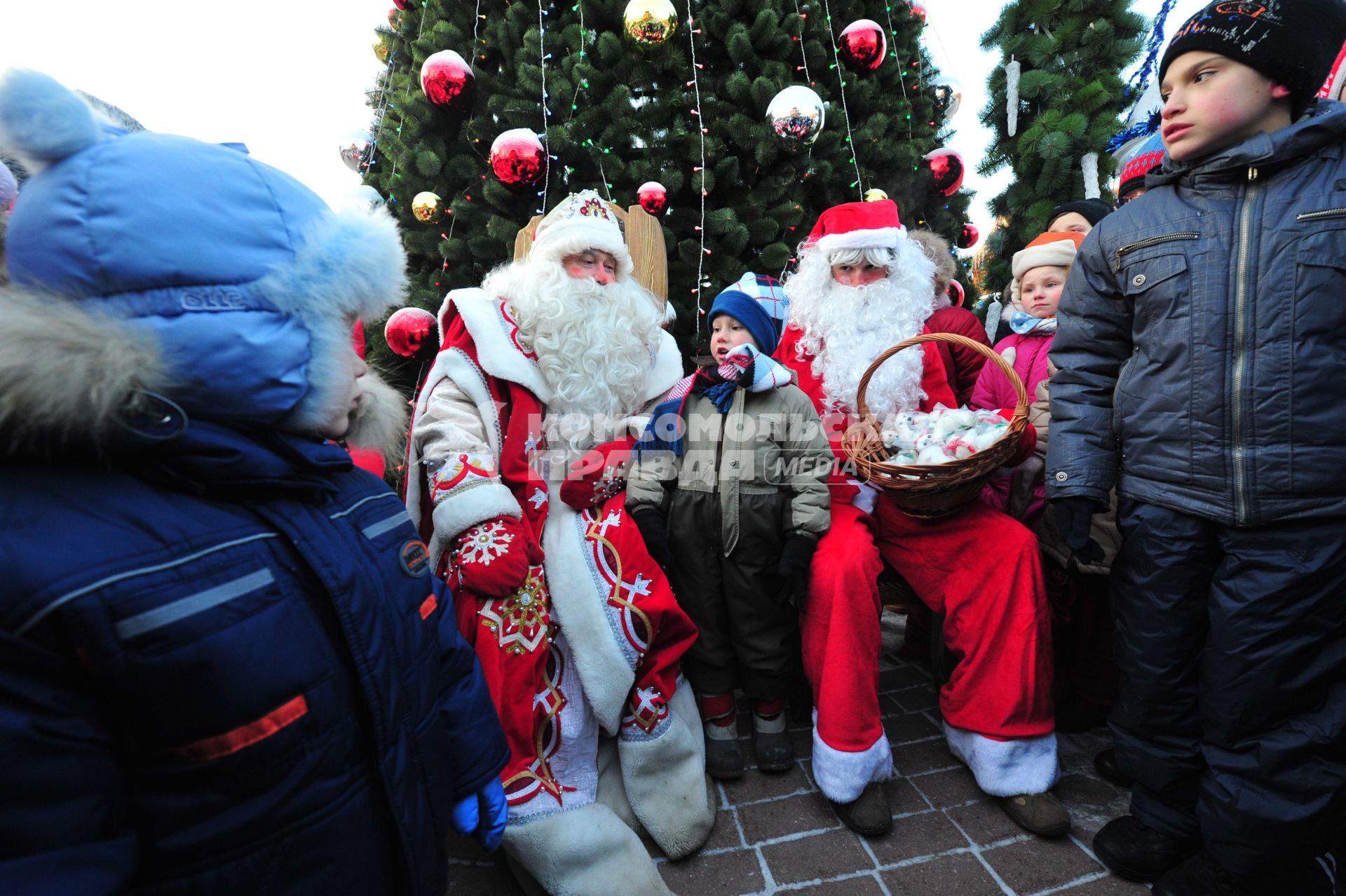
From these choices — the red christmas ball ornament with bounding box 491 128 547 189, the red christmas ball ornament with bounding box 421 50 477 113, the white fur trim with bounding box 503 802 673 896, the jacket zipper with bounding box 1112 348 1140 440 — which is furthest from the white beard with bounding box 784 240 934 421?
the red christmas ball ornament with bounding box 421 50 477 113

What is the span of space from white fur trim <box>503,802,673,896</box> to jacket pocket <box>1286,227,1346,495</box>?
2072mm

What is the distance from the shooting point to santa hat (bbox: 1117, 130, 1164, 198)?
2.69 meters

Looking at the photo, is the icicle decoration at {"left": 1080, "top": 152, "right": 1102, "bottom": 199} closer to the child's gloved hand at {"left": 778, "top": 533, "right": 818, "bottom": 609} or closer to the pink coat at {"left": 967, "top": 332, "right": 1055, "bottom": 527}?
the pink coat at {"left": 967, "top": 332, "right": 1055, "bottom": 527}

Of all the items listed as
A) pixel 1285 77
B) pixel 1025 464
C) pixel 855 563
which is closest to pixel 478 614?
pixel 855 563

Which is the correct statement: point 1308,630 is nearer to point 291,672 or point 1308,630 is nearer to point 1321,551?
point 1321,551

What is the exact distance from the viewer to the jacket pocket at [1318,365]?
1516mm

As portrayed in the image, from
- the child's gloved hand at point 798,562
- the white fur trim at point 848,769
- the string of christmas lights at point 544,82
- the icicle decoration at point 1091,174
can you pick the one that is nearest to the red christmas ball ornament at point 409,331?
the string of christmas lights at point 544,82

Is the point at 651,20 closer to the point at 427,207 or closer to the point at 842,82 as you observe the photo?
the point at 842,82

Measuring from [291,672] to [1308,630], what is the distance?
239 cm

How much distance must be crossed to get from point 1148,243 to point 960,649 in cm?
150

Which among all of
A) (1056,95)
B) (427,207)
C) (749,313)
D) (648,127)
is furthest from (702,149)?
(1056,95)

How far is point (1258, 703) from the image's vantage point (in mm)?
1618

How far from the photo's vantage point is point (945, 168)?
429cm

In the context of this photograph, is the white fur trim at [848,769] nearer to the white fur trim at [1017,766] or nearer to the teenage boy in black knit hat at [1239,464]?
the white fur trim at [1017,766]
